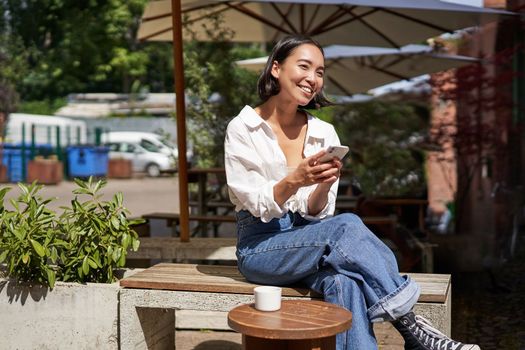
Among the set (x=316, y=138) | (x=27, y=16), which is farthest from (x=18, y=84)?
(x=316, y=138)

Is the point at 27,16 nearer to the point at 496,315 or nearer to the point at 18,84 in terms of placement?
the point at 18,84

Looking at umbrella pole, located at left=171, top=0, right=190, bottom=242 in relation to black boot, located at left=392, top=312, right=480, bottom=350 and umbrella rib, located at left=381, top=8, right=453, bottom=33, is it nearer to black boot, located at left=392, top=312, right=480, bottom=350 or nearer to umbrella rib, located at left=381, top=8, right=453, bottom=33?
black boot, located at left=392, top=312, right=480, bottom=350

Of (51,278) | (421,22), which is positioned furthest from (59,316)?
(421,22)

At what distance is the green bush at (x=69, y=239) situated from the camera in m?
3.72

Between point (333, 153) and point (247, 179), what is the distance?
476mm

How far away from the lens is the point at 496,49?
9.51 m

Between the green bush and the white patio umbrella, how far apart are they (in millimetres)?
2503

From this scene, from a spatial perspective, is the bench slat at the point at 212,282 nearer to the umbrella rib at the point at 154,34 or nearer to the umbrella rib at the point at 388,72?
the umbrella rib at the point at 154,34

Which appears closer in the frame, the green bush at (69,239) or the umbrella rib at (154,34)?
the green bush at (69,239)

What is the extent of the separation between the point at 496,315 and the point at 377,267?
2988mm

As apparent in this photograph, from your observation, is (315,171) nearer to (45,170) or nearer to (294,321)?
(294,321)

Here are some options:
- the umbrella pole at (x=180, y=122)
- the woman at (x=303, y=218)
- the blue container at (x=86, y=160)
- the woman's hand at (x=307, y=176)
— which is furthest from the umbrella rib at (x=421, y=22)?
the blue container at (x=86, y=160)

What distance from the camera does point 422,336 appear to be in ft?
9.92

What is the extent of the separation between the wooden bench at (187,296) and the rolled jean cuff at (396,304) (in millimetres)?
192
